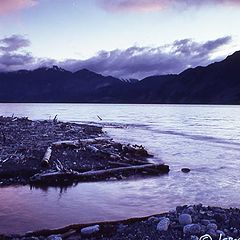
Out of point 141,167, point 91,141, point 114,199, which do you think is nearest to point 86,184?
point 114,199

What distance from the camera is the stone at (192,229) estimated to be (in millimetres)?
10652

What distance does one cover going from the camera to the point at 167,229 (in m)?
11.1

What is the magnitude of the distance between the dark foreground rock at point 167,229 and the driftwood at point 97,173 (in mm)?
6826

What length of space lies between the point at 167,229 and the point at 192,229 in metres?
0.74

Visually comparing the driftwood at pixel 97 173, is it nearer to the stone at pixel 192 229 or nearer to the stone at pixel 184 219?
the stone at pixel 184 219

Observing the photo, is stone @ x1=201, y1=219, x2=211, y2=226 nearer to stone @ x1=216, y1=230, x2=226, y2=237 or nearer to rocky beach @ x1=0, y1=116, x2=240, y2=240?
rocky beach @ x1=0, y1=116, x2=240, y2=240

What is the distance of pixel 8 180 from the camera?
18734mm

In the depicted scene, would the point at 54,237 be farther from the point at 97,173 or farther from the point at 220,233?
the point at 97,173

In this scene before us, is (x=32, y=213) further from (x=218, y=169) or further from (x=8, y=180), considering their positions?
(x=218, y=169)

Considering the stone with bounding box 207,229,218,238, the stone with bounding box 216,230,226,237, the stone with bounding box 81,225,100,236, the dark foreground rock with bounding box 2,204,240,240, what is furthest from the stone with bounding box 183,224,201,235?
the stone with bounding box 81,225,100,236

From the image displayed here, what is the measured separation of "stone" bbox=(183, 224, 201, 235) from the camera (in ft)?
34.9

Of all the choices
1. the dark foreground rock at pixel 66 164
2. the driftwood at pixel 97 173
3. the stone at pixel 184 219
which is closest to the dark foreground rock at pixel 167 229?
the stone at pixel 184 219

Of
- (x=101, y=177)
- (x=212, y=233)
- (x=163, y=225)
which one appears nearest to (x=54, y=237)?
(x=163, y=225)

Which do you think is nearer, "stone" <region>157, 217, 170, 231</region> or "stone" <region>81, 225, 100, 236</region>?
"stone" <region>157, 217, 170, 231</region>
